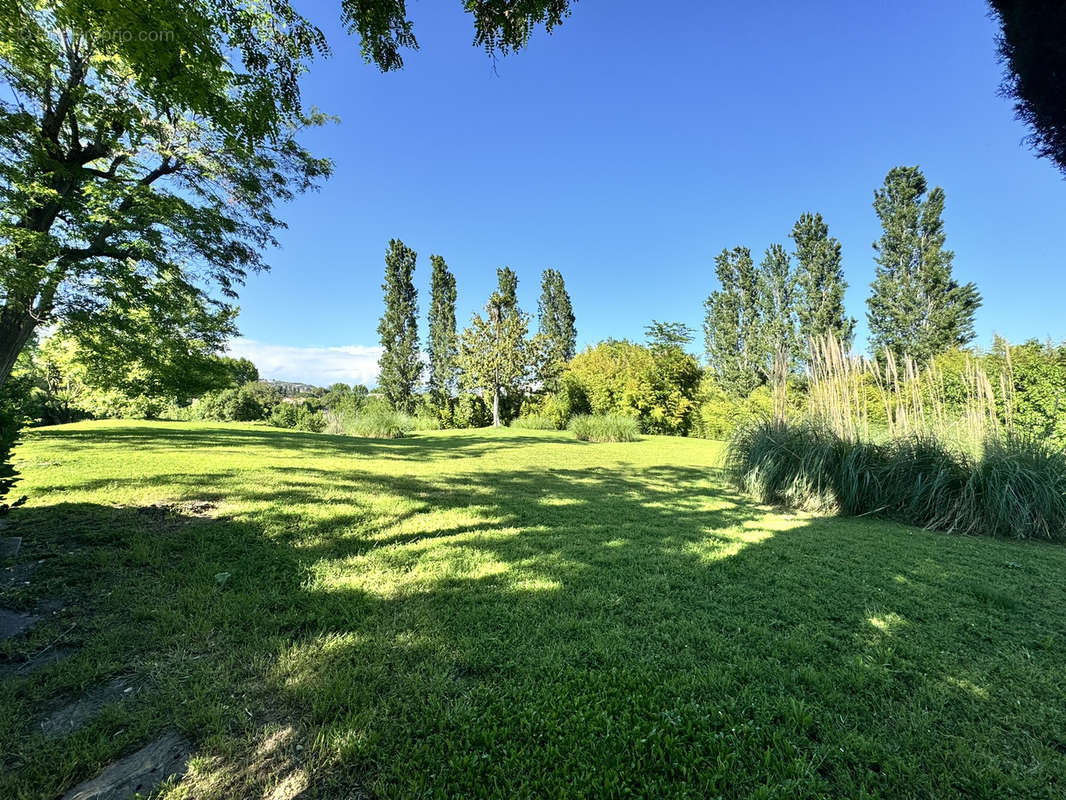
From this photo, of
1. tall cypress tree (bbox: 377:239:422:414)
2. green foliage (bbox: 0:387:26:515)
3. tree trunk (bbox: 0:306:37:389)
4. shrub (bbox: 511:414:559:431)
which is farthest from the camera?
tall cypress tree (bbox: 377:239:422:414)

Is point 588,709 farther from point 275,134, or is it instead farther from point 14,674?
point 275,134

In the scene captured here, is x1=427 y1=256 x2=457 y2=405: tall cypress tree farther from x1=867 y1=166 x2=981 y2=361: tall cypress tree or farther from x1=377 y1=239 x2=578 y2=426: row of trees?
x1=867 y1=166 x2=981 y2=361: tall cypress tree

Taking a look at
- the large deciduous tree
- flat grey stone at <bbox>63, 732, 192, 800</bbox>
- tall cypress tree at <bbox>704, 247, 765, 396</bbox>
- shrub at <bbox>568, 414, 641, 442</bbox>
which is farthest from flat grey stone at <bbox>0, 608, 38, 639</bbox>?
tall cypress tree at <bbox>704, 247, 765, 396</bbox>

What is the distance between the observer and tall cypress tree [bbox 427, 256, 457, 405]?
85.8 feet

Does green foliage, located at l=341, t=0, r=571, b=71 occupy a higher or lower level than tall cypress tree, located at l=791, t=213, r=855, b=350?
lower

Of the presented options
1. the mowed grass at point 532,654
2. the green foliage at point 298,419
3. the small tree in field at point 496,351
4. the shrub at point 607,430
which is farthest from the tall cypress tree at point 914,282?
the green foliage at point 298,419

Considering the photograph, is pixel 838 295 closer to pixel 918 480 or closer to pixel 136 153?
pixel 918 480

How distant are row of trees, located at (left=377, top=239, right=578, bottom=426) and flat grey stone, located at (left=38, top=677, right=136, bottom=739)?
20.2 metres

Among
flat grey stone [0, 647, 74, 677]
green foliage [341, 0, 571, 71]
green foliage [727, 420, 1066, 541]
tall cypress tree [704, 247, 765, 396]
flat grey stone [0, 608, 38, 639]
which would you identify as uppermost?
tall cypress tree [704, 247, 765, 396]

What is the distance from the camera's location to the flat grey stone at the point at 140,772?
1.20 m

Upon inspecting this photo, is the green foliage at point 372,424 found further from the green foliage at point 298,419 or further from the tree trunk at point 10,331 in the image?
the tree trunk at point 10,331

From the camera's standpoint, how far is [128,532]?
3.22 metres

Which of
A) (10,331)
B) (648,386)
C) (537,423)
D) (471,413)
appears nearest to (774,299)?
(648,386)

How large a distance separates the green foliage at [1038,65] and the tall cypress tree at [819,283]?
2382cm
